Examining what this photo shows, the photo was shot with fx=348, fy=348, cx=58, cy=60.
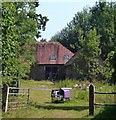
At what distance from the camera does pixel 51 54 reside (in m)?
69.6

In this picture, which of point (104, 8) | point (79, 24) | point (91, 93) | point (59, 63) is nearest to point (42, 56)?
point (59, 63)

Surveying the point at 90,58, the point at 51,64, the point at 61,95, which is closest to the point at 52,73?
the point at 51,64

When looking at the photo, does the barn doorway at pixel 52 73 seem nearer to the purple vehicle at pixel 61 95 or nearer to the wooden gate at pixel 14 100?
the purple vehicle at pixel 61 95

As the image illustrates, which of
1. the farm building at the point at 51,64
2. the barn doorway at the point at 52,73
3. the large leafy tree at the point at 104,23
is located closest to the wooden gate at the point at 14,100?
the large leafy tree at the point at 104,23

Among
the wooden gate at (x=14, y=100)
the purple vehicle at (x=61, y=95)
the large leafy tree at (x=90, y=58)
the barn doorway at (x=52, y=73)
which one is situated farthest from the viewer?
the barn doorway at (x=52, y=73)

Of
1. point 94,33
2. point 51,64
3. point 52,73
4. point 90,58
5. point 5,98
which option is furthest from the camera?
point 51,64

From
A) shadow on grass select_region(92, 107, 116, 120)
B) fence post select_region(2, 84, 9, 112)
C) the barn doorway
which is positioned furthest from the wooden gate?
the barn doorway

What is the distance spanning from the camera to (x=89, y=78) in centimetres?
4641

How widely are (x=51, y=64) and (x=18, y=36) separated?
50.9 metres

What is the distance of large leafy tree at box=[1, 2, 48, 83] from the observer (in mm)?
12852

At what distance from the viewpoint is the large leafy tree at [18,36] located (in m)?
12.9

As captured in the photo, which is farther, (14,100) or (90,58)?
(90,58)

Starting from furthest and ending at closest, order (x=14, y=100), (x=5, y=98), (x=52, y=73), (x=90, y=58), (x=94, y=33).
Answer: (x=52, y=73), (x=94, y=33), (x=90, y=58), (x=14, y=100), (x=5, y=98)

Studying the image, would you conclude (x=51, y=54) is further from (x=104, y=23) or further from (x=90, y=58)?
(x=90, y=58)
